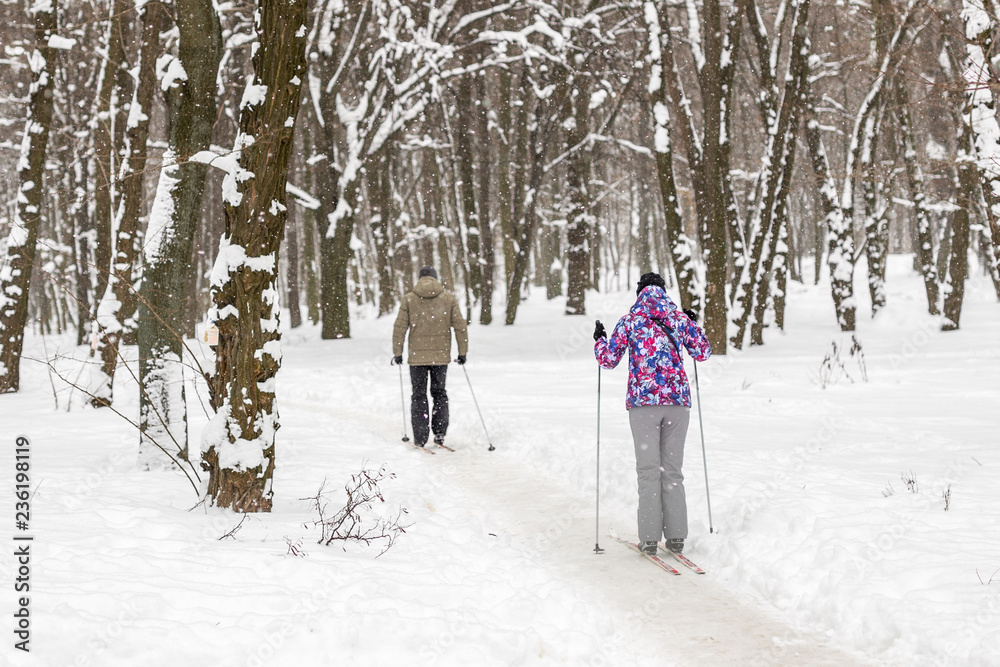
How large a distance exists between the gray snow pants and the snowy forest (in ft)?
1.28

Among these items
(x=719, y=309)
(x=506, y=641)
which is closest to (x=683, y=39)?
(x=719, y=309)

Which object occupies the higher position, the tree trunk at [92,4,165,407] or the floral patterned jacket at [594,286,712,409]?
the tree trunk at [92,4,165,407]

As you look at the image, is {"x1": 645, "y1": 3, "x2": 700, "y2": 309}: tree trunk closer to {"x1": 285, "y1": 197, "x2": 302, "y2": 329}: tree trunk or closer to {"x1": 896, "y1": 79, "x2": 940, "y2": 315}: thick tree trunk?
{"x1": 896, "y1": 79, "x2": 940, "y2": 315}: thick tree trunk

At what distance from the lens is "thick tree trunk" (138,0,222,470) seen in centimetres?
696

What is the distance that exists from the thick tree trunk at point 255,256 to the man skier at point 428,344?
4.15 m

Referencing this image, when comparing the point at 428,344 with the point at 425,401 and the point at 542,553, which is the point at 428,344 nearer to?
Result: the point at 425,401

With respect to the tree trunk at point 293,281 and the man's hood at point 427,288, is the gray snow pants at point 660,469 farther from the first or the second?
the tree trunk at point 293,281

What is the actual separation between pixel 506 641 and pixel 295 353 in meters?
15.9

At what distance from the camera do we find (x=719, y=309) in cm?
1435

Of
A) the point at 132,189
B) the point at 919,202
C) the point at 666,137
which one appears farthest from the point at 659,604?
the point at 919,202

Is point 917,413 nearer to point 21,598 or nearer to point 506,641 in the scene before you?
point 506,641

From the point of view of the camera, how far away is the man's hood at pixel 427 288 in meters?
9.59

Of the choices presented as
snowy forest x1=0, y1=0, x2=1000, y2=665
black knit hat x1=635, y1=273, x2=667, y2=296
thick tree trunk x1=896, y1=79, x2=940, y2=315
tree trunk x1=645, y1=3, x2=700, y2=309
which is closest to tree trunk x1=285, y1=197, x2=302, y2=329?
snowy forest x1=0, y1=0, x2=1000, y2=665

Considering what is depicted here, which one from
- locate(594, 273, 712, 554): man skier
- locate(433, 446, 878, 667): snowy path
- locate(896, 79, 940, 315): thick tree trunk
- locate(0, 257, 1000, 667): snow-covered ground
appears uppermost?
locate(896, 79, 940, 315): thick tree trunk
